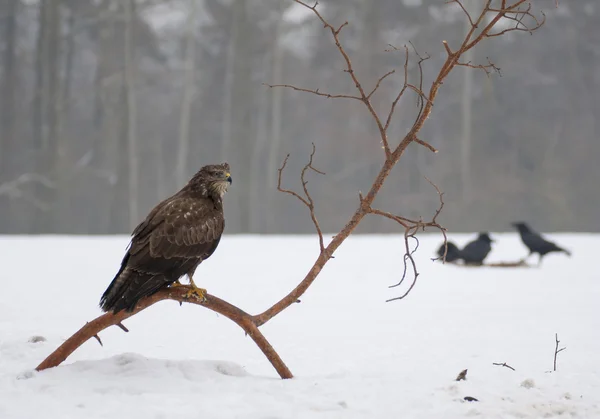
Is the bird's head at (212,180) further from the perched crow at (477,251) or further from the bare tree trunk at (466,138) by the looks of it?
the bare tree trunk at (466,138)

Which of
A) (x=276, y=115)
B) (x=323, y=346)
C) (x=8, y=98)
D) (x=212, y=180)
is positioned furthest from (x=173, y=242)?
(x=8, y=98)

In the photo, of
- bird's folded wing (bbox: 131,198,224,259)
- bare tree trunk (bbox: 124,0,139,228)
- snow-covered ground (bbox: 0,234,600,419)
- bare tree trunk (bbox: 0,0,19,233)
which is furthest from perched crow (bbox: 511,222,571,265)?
bare tree trunk (bbox: 0,0,19,233)

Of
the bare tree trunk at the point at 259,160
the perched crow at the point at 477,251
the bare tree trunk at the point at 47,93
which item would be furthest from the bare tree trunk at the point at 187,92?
the perched crow at the point at 477,251

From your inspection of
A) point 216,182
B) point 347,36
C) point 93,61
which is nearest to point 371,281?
point 216,182

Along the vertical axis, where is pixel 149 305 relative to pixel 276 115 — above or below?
below

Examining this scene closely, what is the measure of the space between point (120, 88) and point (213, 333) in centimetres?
1995

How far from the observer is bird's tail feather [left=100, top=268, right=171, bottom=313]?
385 cm

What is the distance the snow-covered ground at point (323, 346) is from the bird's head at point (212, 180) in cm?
101

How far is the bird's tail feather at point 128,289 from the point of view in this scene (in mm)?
3854

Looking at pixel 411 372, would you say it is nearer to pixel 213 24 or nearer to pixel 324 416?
pixel 324 416

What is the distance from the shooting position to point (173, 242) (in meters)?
3.98

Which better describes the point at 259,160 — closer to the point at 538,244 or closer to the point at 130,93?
the point at 130,93

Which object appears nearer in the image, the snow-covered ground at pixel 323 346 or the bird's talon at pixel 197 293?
the snow-covered ground at pixel 323 346

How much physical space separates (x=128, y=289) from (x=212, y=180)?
83cm
